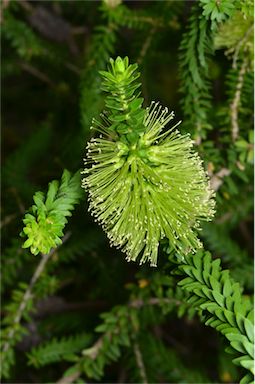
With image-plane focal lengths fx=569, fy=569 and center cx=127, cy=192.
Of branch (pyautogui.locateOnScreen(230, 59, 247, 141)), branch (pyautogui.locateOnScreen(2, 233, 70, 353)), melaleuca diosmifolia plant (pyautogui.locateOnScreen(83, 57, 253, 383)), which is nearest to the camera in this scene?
melaleuca diosmifolia plant (pyautogui.locateOnScreen(83, 57, 253, 383))

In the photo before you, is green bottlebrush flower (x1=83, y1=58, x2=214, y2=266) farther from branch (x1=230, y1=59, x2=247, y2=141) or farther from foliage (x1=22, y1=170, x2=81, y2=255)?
branch (x1=230, y1=59, x2=247, y2=141)

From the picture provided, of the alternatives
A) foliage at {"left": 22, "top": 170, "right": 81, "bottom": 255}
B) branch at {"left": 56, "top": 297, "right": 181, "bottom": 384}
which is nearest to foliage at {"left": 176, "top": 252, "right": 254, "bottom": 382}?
foliage at {"left": 22, "top": 170, "right": 81, "bottom": 255}

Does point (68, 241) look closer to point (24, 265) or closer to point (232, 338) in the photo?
point (24, 265)

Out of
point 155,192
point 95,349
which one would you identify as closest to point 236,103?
point 155,192

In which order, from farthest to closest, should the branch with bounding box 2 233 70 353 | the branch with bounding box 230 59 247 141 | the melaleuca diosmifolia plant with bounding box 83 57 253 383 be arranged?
the branch with bounding box 2 233 70 353 < the branch with bounding box 230 59 247 141 < the melaleuca diosmifolia plant with bounding box 83 57 253 383

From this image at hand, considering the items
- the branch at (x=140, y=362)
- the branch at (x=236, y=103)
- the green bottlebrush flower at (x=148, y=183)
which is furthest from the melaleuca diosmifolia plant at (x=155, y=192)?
the branch at (x=140, y=362)

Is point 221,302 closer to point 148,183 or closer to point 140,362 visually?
point 148,183

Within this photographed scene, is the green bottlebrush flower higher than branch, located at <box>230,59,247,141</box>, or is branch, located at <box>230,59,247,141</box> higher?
branch, located at <box>230,59,247,141</box>

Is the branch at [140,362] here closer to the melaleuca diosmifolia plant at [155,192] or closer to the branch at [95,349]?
the branch at [95,349]
